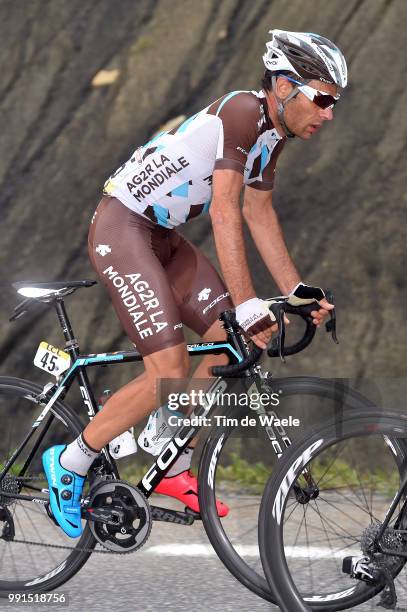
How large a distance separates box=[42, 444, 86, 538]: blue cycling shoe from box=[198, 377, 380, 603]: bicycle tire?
55 cm

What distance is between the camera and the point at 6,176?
8516 millimetres

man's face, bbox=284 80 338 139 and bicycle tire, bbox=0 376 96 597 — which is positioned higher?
man's face, bbox=284 80 338 139

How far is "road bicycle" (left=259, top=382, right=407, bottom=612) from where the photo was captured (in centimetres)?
388

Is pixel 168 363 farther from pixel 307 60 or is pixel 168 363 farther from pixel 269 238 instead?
pixel 307 60

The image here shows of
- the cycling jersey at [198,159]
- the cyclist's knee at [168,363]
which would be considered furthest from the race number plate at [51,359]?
the cycling jersey at [198,159]

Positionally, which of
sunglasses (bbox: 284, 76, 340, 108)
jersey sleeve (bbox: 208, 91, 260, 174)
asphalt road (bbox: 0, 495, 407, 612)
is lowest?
asphalt road (bbox: 0, 495, 407, 612)

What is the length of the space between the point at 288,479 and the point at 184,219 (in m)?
1.34

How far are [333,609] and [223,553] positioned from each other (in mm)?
494

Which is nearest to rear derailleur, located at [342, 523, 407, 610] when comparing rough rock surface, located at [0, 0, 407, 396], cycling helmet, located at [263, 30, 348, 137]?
cycling helmet, located at [263, 30, 348, 137]

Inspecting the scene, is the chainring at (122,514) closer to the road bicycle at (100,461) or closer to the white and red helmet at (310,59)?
the road bicycle at (100,461)

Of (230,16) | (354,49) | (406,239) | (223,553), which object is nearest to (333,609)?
(223,553)

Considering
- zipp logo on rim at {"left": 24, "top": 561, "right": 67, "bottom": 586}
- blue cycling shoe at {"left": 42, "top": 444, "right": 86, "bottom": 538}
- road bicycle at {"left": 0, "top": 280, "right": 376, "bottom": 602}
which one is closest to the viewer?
road bicycle at {"left": 0, "top": 280, "right": 376, "bottom": 602}

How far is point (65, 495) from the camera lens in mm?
4652

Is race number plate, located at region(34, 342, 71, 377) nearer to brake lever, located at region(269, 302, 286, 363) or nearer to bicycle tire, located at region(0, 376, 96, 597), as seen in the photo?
bicycle tire, located at region(0, 376, 96, 597)
